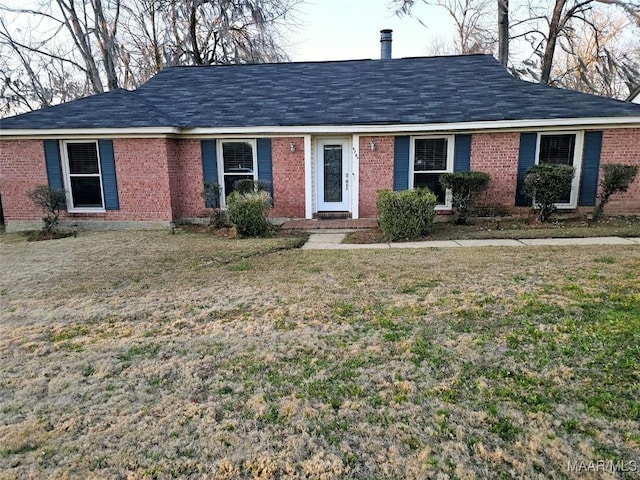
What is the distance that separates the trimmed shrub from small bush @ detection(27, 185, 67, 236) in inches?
343

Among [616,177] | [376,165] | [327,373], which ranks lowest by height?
[327,373]

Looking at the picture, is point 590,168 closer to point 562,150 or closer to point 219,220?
point 562,150

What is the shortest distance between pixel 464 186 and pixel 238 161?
17.6 ft

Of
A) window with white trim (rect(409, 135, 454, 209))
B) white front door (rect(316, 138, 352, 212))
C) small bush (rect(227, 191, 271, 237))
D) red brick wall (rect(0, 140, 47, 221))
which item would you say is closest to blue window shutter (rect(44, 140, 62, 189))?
red brick wall (rect(0, 140, 47, 221))

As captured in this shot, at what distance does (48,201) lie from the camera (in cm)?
955

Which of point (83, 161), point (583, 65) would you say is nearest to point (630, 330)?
point (83, 161)

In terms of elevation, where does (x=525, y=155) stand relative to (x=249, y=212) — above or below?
above

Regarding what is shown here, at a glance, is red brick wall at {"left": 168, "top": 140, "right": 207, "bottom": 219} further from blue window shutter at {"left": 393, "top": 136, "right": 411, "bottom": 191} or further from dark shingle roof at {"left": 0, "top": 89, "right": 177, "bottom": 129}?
blue window shutter at {"left": 393, "top": 136, "right": 411, "bottom": 191}

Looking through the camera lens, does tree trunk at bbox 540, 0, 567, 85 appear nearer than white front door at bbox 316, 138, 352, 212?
No

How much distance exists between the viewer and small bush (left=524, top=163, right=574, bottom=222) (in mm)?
8422

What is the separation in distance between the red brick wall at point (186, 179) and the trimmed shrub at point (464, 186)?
5.83m

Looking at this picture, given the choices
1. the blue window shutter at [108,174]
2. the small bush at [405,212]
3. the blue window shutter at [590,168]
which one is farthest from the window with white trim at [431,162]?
the blue window shutter at [108,174]

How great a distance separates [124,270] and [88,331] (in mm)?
2407

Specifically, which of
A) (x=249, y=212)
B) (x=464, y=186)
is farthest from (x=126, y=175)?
(x=464, y=186)
